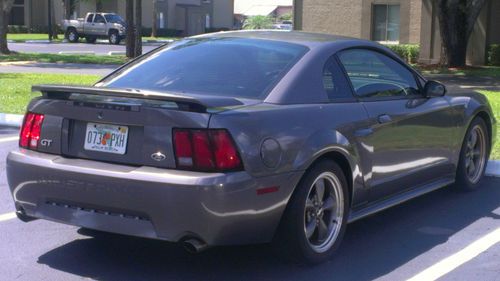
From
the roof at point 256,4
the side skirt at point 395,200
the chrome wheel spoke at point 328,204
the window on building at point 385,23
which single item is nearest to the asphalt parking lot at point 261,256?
the side skirt at point 395,200

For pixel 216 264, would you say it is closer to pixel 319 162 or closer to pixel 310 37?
pixel 319 162

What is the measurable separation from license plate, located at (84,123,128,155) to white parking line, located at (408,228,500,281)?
81.5 inches

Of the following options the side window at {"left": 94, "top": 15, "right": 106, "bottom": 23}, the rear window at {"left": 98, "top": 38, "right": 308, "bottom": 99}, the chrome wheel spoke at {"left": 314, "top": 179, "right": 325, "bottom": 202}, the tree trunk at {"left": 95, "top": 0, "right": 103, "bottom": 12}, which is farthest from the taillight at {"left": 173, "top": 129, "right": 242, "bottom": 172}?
the tree trunk at {"left": 95, "top": 0, "right": 103, "bottom": 12}

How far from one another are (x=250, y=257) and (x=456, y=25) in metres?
22.0

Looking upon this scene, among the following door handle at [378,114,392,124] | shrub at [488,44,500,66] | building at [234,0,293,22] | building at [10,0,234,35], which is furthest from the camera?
building at [234,0,293,22]

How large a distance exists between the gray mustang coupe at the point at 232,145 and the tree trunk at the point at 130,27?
22.5m

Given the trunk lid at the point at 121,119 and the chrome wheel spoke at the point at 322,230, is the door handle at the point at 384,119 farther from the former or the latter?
the trunk lid at the point at 121,119

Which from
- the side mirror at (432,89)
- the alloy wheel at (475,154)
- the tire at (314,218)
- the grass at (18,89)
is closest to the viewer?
the tire at (314,218)

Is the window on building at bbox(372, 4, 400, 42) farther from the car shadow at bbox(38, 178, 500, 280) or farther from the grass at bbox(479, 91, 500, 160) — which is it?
the car shadow at bbox(38, 178, 500, 280)

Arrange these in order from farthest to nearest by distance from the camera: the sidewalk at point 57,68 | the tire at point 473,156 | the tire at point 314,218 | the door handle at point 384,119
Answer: the sidewalk at point 57,68 < the tire at point 473,156 < the door handle at point 384,119 < the tire at point 314,218

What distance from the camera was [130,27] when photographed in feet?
93.3

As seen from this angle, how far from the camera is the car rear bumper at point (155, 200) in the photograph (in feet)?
14.0

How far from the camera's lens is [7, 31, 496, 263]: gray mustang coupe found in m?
4.35

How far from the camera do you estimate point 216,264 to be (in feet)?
16.5
